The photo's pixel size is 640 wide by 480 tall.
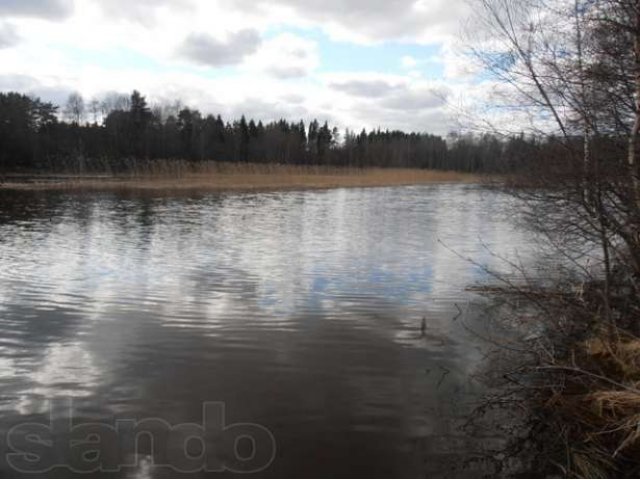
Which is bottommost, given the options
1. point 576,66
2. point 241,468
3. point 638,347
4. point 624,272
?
point 241,468

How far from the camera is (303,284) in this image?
32.4 ft

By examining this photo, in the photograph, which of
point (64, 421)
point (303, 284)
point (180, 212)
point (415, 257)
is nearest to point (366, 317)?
point (303, 284)

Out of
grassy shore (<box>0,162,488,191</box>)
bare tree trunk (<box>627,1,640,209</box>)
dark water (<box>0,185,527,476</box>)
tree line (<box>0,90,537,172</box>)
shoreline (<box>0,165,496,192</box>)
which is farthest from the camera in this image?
tree line (<box>0,90,537,172</box>)

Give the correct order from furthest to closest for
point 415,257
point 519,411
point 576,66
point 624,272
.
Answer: point 415,257
point 624,272
point 576,66
point 519,411

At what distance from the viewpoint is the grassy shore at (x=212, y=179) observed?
120 ft

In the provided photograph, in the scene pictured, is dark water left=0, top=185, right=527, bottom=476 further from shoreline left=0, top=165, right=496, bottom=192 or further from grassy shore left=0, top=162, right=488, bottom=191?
grassy shore left=0, top=162, right=488, bottom=191

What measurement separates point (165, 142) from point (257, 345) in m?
74.3

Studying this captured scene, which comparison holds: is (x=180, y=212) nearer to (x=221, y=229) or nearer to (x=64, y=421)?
(x=221, y=229)

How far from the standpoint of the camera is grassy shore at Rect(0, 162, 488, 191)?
36562 millimetres

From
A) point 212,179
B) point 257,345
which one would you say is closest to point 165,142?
point 212,179

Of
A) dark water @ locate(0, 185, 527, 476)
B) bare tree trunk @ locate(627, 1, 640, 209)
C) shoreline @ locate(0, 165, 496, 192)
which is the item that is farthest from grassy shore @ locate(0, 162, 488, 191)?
bare tree trunk @ locate(627, 1, 640, 209)

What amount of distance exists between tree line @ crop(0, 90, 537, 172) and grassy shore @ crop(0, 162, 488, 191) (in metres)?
6.52

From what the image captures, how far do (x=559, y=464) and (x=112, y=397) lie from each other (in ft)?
12.7

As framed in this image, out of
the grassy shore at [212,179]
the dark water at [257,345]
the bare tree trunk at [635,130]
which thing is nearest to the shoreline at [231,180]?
the grassy shore at [212,179]
